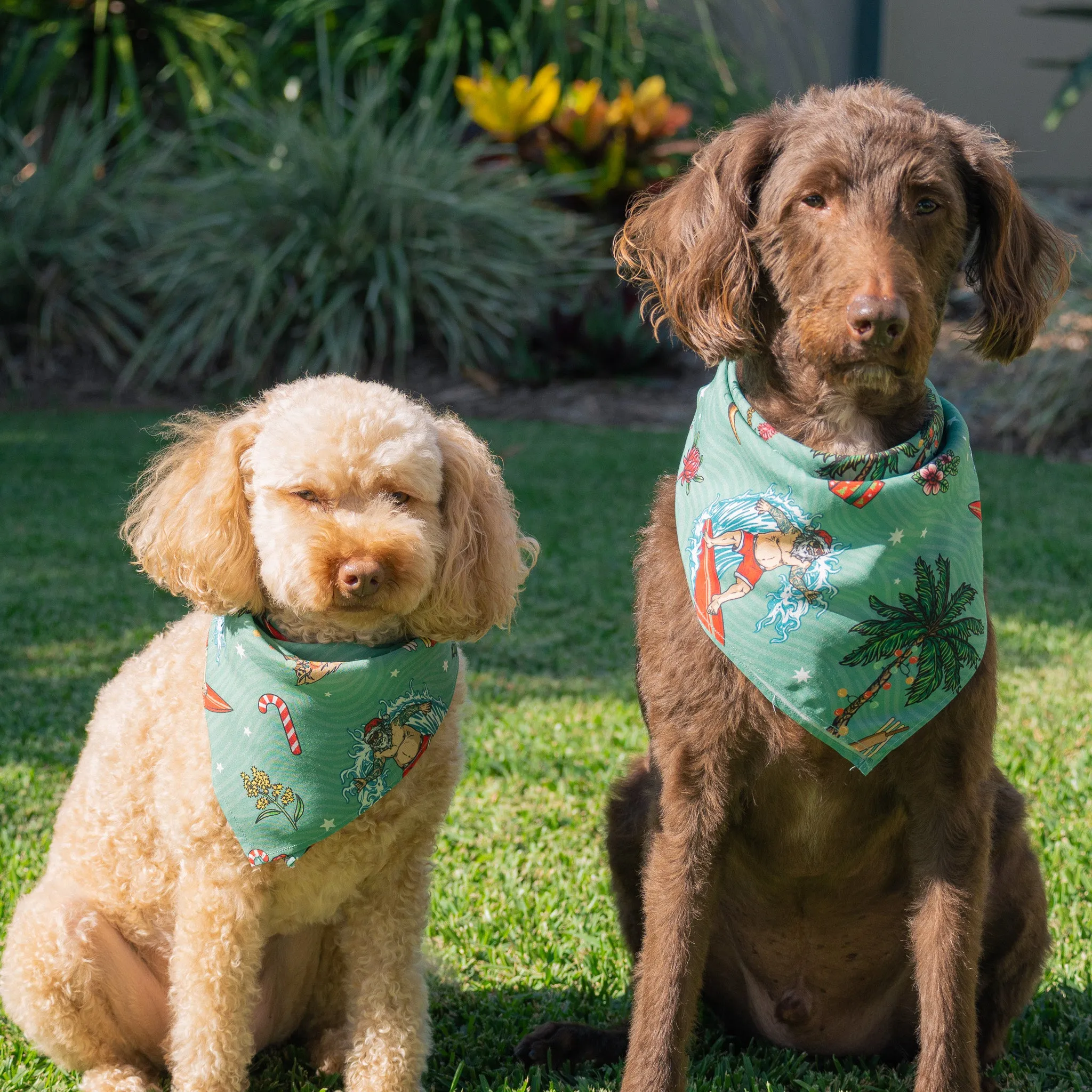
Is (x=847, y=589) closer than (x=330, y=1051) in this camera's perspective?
Yes

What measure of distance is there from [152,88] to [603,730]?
28.9 ft

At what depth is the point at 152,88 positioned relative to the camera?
10.6 meters

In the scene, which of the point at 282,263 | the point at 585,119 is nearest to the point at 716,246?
the point at 282,263

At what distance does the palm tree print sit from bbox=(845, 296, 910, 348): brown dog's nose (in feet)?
1.32

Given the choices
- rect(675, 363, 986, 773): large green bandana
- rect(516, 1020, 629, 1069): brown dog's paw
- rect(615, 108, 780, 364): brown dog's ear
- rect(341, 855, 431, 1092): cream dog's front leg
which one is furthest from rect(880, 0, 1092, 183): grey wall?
rect(341, 855, 431, 1092): cream dog's front leg

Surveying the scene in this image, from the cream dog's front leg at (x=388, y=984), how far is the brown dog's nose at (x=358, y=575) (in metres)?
0.57

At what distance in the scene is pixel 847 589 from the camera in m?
2.04

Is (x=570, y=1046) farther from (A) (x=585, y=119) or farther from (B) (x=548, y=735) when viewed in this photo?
(A) (x=585, y=119)

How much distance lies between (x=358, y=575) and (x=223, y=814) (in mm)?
513

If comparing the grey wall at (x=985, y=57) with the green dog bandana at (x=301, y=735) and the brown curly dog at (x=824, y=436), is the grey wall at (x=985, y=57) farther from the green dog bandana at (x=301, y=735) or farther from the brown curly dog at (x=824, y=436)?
the green dog bandana at (x=301, y=735)

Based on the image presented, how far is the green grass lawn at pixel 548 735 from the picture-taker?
2502mm

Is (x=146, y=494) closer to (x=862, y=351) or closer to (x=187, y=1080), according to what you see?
(x=187, y=1080)

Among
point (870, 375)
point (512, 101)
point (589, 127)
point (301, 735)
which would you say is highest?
point (870, 375)

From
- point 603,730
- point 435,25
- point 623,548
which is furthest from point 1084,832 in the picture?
point 435,25
